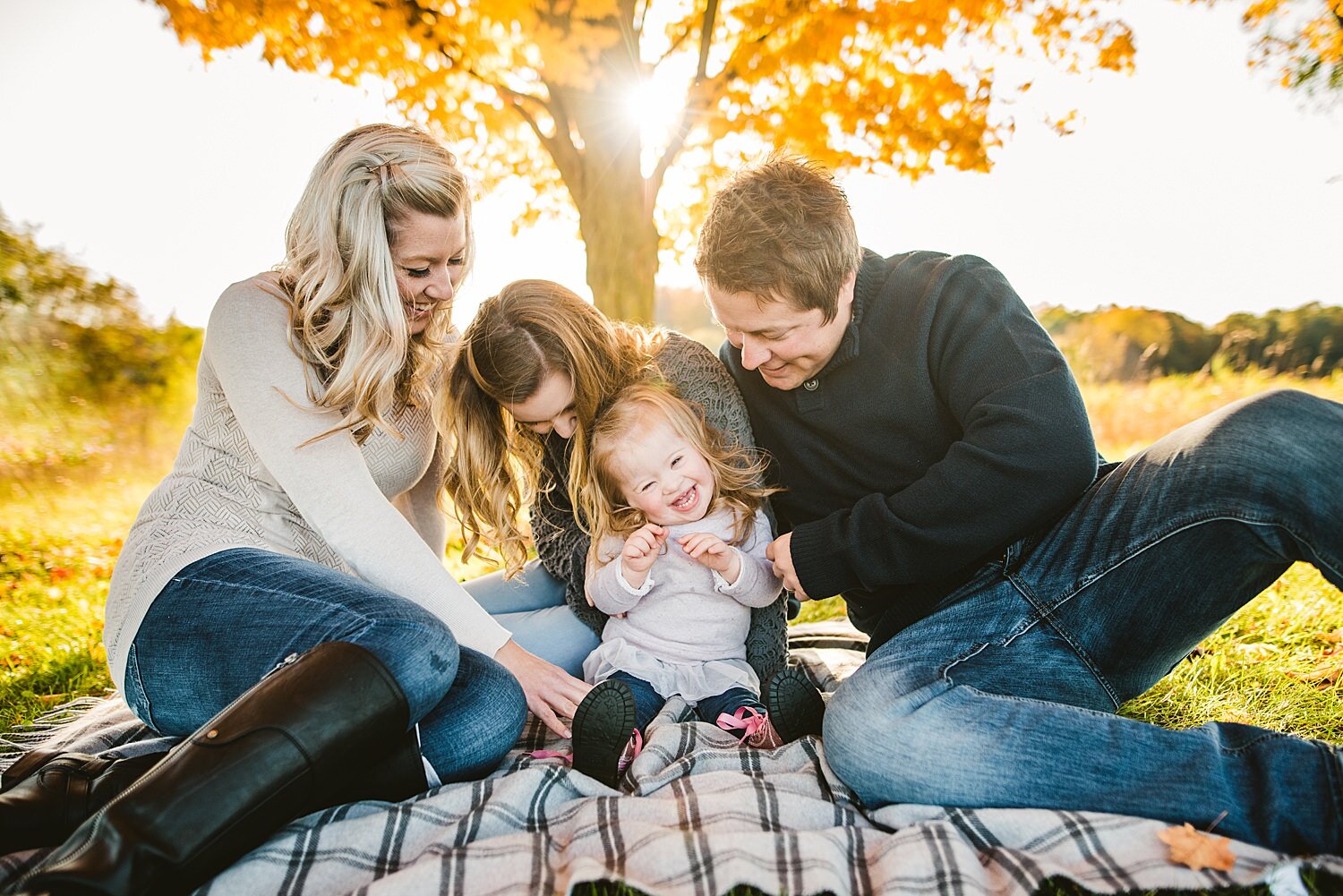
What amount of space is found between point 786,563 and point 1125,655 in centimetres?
80

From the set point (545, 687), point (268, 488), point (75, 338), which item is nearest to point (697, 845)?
point (545, 687)

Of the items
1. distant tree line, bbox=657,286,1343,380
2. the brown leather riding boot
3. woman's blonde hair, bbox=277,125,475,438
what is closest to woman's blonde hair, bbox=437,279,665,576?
woman's blonde hair, bbox=277,125,475,438

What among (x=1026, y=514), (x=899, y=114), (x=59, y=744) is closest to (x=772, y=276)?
(x=1026, y=514)

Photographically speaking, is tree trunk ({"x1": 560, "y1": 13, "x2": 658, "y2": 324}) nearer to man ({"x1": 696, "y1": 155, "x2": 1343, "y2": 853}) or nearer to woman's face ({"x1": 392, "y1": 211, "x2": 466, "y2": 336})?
woman's face ({"x1": 392, "y1": 211, "x2": 466, "y2": 336})

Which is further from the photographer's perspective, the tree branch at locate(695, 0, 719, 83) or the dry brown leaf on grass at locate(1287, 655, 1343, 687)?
the tree branch at locate(695, 0, 719, 83)

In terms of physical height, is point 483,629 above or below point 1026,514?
below

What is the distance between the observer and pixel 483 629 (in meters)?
2.16

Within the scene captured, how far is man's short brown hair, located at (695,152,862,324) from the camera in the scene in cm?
205

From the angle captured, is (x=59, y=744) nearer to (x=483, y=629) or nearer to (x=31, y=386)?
(x=483, y=629)

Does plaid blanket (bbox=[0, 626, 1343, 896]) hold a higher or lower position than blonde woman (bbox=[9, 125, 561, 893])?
lower

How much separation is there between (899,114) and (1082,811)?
4.27 meters

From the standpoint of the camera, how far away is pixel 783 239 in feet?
6.71

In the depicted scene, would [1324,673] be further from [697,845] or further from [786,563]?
[697,845]

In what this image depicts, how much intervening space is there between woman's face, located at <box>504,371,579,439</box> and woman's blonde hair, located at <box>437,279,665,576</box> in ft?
0.06
